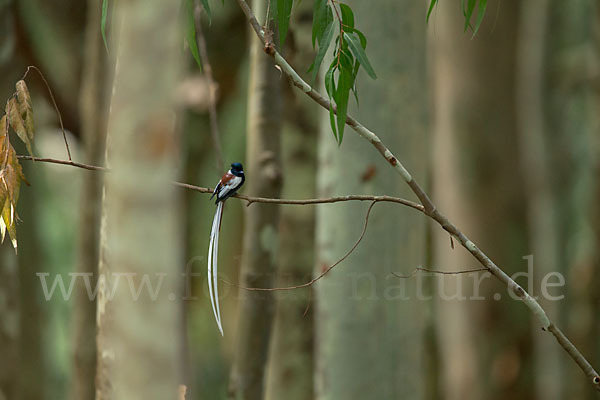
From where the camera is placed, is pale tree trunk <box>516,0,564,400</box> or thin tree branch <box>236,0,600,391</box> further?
pale tree trunk <box>516,0,564,400</box>

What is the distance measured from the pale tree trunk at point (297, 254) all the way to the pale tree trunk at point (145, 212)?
249 centimetres

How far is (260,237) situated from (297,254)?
1.14m

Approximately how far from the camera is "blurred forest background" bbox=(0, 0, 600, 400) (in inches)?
54.2

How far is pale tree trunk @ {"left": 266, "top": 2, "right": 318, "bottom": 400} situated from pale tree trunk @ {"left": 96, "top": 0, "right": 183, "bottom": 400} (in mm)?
2491

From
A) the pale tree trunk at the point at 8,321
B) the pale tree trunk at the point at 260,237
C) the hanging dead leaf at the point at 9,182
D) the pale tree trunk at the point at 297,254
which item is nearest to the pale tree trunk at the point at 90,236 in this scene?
the pale tree trunk at the point at 8,321

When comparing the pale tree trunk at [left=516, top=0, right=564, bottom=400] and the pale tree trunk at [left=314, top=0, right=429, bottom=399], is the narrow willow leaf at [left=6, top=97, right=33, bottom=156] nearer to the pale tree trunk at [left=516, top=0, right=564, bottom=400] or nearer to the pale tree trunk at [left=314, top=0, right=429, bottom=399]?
the pale tree trunk at [left=314, top=0, right=429, bottom=399]

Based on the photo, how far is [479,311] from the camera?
651 centimetres

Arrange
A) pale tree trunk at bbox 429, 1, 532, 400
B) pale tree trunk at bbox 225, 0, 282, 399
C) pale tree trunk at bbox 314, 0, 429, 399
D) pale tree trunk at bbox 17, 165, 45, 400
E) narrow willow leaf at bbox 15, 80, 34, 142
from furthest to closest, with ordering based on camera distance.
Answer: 1. pale tree trunk at bbox 429, 1, 532, 400
2. pale tree trunk at bbox 17, 165, 45, 400
3. pale tree trunk at bbox 225, 0, 282, 399
4. pale tree trunk at bbox 314, 0, 429, 399
5. narrow willow leaf at bbox 15, 80, 34, 142

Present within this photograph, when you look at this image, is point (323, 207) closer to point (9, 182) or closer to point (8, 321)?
point (9, 182)

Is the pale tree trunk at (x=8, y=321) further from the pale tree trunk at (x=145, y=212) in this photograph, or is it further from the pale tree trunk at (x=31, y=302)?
the pale tree trunk at (x=145, y=212)

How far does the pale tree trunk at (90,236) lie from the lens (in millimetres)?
4082

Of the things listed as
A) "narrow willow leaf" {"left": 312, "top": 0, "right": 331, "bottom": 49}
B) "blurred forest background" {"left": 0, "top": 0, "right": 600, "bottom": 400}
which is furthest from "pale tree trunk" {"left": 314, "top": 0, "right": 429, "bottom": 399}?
"narrow willow leaf" {"left": 312, "top": 0, "right": 331, "bottom": 49}

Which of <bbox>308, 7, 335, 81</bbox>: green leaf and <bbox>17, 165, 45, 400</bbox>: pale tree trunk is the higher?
<bbox>308, 7, 335, 81</bbox>: green leaf

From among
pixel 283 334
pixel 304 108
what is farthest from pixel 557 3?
pixel 283 334
